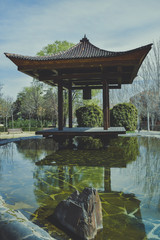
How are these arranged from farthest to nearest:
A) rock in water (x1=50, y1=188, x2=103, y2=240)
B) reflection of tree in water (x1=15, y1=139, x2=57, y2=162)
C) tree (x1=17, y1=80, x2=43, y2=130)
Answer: tree (x1=17, y1=80, x2=43, y2=130), reflection of tree in water (x1=15, y1=139, x2=57, y2=162), rock in water (x1=50, y1=188, x2=103, y2=240)

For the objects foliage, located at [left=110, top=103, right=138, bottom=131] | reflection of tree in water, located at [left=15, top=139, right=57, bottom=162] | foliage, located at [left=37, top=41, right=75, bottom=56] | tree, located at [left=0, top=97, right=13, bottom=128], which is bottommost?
reflection of tree in water, located at [left=15, top=139, right=57, bottom=162]

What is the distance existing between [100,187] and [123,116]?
13617 millimetres

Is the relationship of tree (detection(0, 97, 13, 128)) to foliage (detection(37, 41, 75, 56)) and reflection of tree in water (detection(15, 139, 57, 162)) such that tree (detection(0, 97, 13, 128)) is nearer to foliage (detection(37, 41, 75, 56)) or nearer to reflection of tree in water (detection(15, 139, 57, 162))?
foliage (detection(37, 41, 75, 56))

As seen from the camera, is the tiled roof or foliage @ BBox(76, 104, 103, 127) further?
foliage @ BBox(76, 104, 103, 127)

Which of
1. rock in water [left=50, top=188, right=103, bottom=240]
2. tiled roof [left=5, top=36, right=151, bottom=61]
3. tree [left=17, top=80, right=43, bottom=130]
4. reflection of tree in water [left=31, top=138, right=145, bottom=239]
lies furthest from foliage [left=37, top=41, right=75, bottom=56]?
rock in water [left=50, top=188, right=103, bottom=240]

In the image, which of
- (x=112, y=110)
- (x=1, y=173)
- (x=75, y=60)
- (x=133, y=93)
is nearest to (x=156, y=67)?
(x=112, y=110)

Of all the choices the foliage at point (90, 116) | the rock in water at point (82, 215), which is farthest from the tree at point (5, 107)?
the rock in water at point (82, 215)

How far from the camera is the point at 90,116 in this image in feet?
57.5

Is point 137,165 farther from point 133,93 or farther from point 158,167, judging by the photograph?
point 133,93

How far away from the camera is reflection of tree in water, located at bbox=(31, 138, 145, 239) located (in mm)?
3057

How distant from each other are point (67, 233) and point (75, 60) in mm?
7319

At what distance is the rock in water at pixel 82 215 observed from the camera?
2779mm

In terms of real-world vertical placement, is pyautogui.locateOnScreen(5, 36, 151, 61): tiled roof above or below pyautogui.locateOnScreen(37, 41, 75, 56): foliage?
below

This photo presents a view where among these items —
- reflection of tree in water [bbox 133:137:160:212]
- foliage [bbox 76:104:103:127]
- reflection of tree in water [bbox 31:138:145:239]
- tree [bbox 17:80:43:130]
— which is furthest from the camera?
tree [bbox 17:80:43:130]
